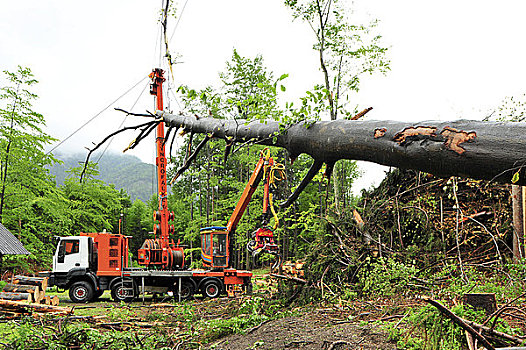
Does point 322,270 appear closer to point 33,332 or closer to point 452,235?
point 452,235

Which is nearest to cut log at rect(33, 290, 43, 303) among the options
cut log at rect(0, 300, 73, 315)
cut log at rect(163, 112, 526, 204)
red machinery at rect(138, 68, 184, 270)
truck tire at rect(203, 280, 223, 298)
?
cut log at rect(0, 300, 73, 315)

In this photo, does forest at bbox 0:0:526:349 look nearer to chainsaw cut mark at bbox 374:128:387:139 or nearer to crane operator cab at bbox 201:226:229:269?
chainsaw cut mark at bbox 374:128:387:139

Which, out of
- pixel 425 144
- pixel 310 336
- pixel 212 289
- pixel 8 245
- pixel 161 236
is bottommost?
pixel 212 289

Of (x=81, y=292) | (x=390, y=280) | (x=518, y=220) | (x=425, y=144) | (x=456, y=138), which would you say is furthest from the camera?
(x=81, y=292)

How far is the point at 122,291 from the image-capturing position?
15641 millimetres

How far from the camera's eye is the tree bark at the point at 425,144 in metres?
2.77

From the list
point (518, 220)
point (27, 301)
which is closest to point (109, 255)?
point (27, 301)

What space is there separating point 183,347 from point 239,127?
3886mm

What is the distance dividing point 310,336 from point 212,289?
11.2 m

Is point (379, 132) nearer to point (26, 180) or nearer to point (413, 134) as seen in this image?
point (413, 134)

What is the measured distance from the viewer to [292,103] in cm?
384

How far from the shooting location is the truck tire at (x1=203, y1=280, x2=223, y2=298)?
16.0 meters

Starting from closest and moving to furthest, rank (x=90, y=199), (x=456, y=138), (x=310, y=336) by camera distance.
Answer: (x=456, y=138), (x=310, y=336), (x=90, y=199)

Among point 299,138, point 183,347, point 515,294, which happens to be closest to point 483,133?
point 299,138
